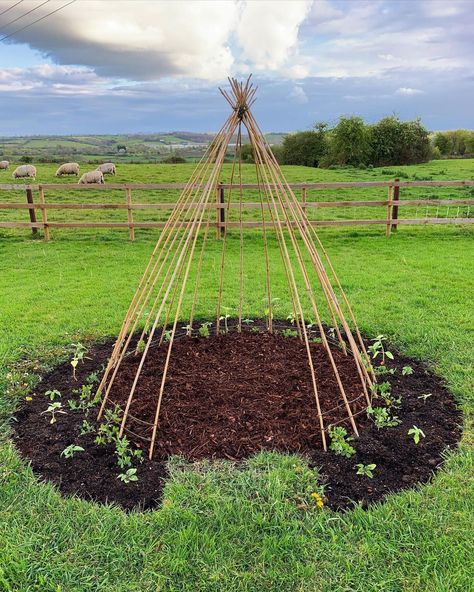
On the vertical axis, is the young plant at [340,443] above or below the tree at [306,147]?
below

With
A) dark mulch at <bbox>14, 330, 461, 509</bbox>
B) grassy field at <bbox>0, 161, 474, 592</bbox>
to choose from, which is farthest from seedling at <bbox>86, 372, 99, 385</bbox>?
grassy field at <bbox>0, 161, 474, 592</bbox>

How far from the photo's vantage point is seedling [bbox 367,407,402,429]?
3.26m

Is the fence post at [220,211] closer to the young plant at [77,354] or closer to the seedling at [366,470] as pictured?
the young plant at [77,354]

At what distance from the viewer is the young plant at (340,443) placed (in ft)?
9.64

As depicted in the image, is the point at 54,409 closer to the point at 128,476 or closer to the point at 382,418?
the point at 128,476

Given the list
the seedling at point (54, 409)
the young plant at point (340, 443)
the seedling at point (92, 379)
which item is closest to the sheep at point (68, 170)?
the seedling at point (92, 379)

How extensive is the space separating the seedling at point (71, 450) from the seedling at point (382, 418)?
6.43 ft

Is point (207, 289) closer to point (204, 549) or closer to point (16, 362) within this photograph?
point (16, 362)

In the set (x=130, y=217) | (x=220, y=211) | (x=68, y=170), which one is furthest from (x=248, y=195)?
(x=68, y=170)

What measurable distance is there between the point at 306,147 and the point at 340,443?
27.7 metres

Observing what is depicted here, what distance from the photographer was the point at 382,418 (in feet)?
10.7

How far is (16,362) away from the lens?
4.34 metres

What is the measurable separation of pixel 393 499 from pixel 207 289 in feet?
14.1

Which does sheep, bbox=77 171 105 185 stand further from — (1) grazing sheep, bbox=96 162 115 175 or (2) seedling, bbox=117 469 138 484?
(2) seedling, bbox=117 469 138 484
